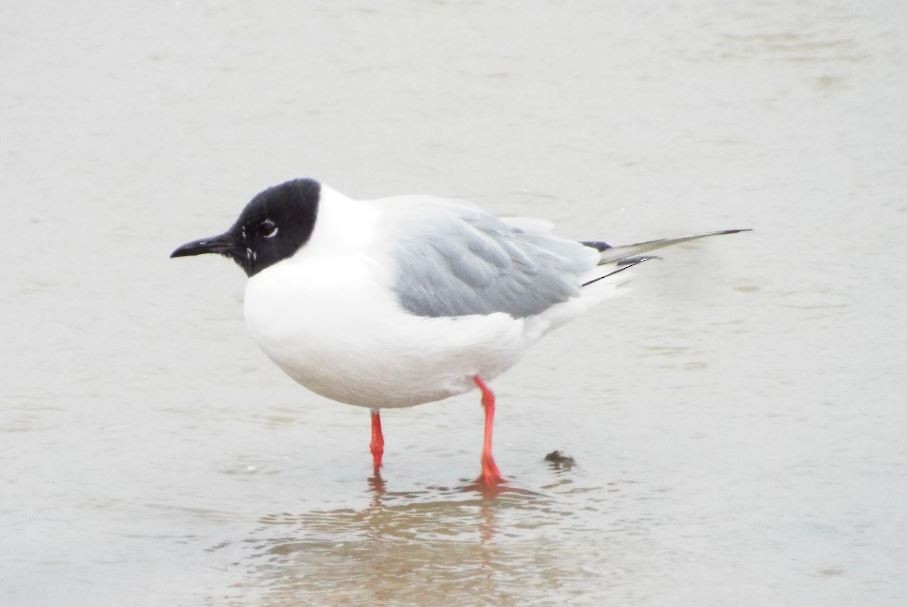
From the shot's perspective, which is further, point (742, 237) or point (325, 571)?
point (742, 237)

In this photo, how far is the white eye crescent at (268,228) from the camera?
543cm

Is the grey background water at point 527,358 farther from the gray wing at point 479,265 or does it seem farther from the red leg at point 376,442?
the gray wing at point 479,265

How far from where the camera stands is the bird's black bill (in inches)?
216

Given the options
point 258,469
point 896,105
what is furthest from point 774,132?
point 258,469

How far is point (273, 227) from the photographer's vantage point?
214 inches

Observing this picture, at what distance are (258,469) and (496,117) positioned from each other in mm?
3763

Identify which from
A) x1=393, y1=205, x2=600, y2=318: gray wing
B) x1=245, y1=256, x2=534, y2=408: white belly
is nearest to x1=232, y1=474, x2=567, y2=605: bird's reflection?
x1=245, y1=256, x2=534, y2=408: white belly

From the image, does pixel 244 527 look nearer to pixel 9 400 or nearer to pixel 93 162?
pixel 9 400

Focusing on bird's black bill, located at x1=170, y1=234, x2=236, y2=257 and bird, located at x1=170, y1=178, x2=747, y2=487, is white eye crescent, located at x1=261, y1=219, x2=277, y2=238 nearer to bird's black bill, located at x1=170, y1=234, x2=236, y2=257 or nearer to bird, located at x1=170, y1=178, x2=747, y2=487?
bird, located at x1=170, y1=178, x2=747, y2=487

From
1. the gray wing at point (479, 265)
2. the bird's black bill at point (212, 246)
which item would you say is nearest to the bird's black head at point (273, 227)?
the bird's black bill at point (212, 246)

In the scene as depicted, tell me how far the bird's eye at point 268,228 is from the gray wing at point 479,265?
0.41 m

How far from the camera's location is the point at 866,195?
7766 millimetres

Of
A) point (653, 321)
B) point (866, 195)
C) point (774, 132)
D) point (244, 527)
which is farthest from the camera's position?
point (774, 132)

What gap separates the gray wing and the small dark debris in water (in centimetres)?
52
